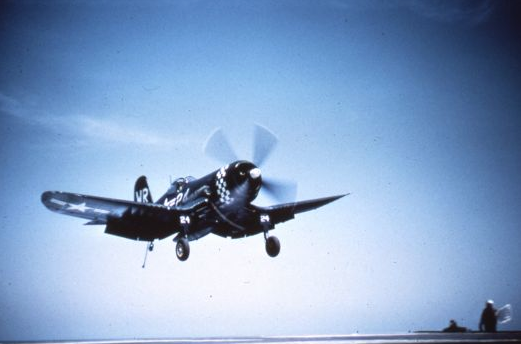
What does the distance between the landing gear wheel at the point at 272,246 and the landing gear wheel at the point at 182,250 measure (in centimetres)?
412

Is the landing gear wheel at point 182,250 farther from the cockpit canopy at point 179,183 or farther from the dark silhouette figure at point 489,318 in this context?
the dark silhouette figure at point 489,318

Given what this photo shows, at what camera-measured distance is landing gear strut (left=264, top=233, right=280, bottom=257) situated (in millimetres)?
26328

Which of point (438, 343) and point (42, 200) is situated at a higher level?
point (42, 200)

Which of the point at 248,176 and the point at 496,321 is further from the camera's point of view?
the point at 248,176

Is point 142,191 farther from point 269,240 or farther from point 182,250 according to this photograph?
point 269,240

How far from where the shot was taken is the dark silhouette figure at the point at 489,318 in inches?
780

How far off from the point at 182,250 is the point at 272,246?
15.1ft

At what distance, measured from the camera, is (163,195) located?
96.6 ft

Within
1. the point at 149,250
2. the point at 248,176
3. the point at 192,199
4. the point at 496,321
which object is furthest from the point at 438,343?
the point at 149,250

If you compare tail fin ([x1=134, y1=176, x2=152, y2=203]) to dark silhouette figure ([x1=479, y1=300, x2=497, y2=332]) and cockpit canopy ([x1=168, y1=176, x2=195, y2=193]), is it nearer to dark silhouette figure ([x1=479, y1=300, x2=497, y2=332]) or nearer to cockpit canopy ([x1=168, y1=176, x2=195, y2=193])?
cockpit canopy ([x1=168, y1=176, x2=195, y2=193])

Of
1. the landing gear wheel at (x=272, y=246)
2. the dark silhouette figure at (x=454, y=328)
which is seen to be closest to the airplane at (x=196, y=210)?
the landing gear wheel at (x=272, y=246)

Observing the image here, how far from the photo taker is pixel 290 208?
28.0 meters

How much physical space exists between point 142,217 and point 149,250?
3.04 m

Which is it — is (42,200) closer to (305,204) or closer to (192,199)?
(192,199)
